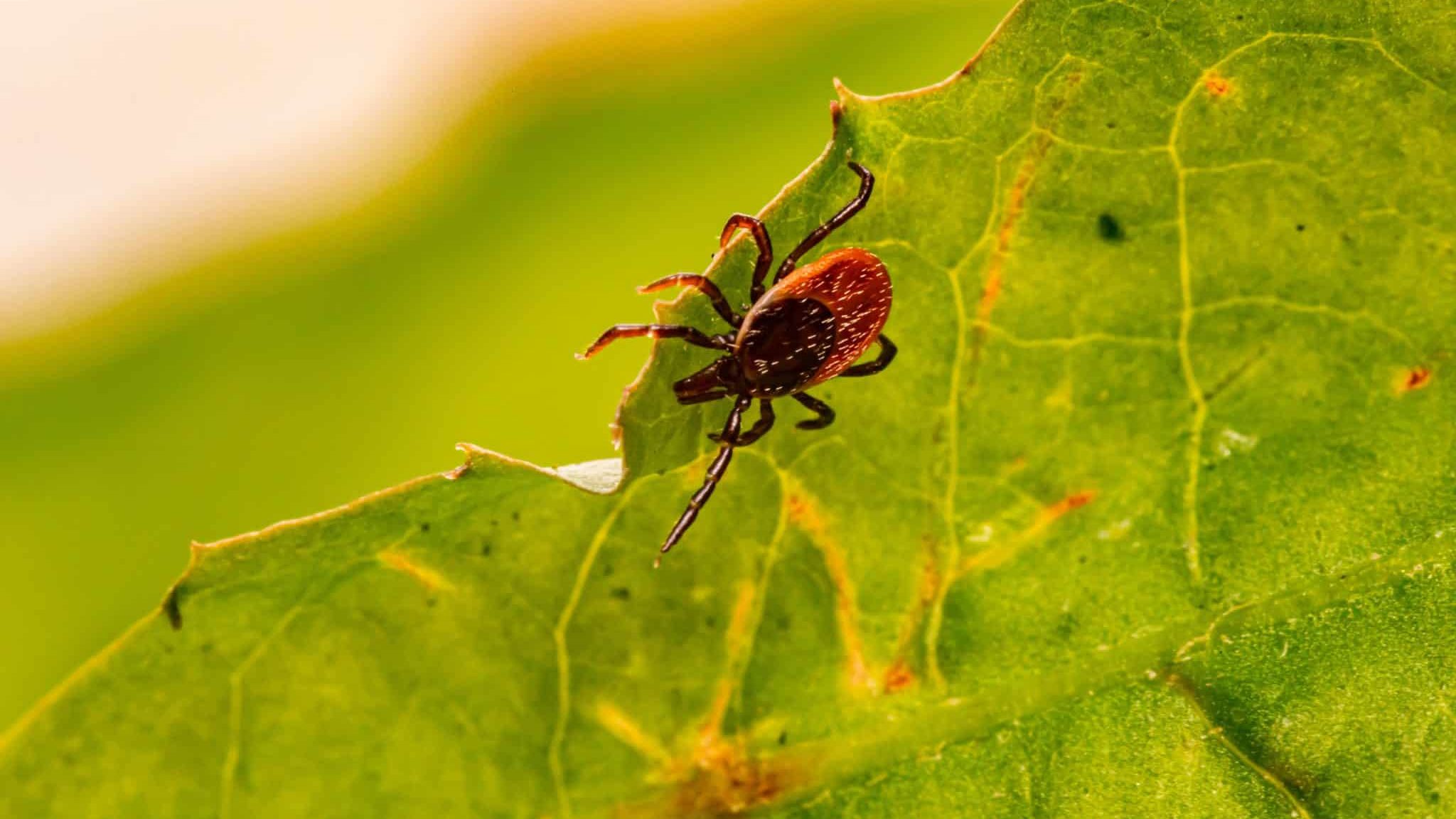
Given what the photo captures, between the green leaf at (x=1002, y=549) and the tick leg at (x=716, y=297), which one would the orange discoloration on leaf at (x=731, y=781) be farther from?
the tick leg at (x=716, y=297)

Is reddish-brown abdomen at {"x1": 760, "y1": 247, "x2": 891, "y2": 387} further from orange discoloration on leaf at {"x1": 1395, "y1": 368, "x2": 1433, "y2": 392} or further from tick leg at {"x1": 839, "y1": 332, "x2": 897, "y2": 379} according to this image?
orange discoloration on leaf at {"x1": 1395, "y1": 368, "x2": 1433, "y2": 392}

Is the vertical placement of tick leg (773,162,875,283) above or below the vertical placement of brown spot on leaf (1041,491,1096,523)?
above

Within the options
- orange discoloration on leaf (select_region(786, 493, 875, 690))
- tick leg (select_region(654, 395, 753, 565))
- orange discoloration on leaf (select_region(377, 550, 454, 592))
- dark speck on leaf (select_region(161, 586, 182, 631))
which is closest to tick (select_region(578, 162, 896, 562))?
tick leg (select_region(654, 395, 753, 565))

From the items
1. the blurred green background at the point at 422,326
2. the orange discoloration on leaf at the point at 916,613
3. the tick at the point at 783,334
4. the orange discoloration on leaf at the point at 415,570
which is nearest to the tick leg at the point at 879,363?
the tick at the point at 783,334

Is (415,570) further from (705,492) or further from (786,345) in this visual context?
(786,345)

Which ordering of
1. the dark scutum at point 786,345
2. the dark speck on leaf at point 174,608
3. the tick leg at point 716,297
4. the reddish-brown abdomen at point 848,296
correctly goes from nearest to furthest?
the dark speck on leaf at point 174,608
the tick leg at point 716,297
the reddish-brown abdomen at point 848,296
the dark scutum at point 786,345

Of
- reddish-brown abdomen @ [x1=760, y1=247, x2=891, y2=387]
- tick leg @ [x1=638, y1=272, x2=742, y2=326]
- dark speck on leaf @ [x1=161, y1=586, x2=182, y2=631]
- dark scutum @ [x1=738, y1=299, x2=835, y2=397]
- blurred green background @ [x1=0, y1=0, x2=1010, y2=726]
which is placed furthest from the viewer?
blurred green background @ [x1=0, y1=0, x2=1010, y2=726]

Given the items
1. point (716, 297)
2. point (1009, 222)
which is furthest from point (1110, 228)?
point (716, 297)
